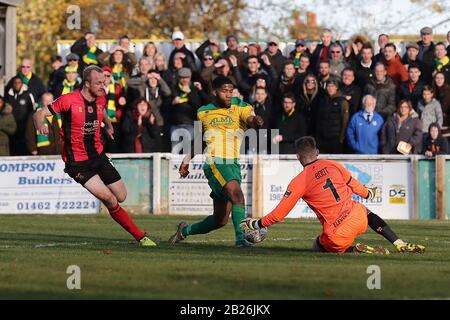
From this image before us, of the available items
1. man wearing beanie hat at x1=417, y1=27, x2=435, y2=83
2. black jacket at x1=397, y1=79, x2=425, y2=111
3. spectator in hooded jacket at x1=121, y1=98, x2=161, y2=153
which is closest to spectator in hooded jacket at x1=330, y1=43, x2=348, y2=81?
black jacket at x1=397, y1=79, x2=425, y2=111

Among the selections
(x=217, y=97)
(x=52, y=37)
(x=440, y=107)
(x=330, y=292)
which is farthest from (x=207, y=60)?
(x=52, y=37)

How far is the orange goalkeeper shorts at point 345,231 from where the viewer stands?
14.0 meters

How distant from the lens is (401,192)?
76.6 feet

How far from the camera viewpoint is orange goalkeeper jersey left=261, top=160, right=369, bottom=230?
13922 millimetres

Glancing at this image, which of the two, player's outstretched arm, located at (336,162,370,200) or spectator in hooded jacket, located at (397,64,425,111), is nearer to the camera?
player's outstretched arm, located at (336,162,370,200)

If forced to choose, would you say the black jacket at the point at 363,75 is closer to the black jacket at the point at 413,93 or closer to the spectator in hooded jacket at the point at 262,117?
the black jacket at the point at 413,93

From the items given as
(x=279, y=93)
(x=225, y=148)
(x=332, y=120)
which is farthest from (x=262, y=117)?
(x=225, y=148)

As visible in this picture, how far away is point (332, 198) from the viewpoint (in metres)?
14.0

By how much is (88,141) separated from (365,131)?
9.60 meters

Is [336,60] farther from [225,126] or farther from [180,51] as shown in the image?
[225,126]

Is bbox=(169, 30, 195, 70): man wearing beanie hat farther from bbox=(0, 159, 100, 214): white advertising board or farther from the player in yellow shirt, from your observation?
the player in yellow shirt

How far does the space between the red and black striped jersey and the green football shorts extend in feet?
4.82

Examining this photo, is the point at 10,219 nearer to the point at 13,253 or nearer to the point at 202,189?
the point at 202,189
